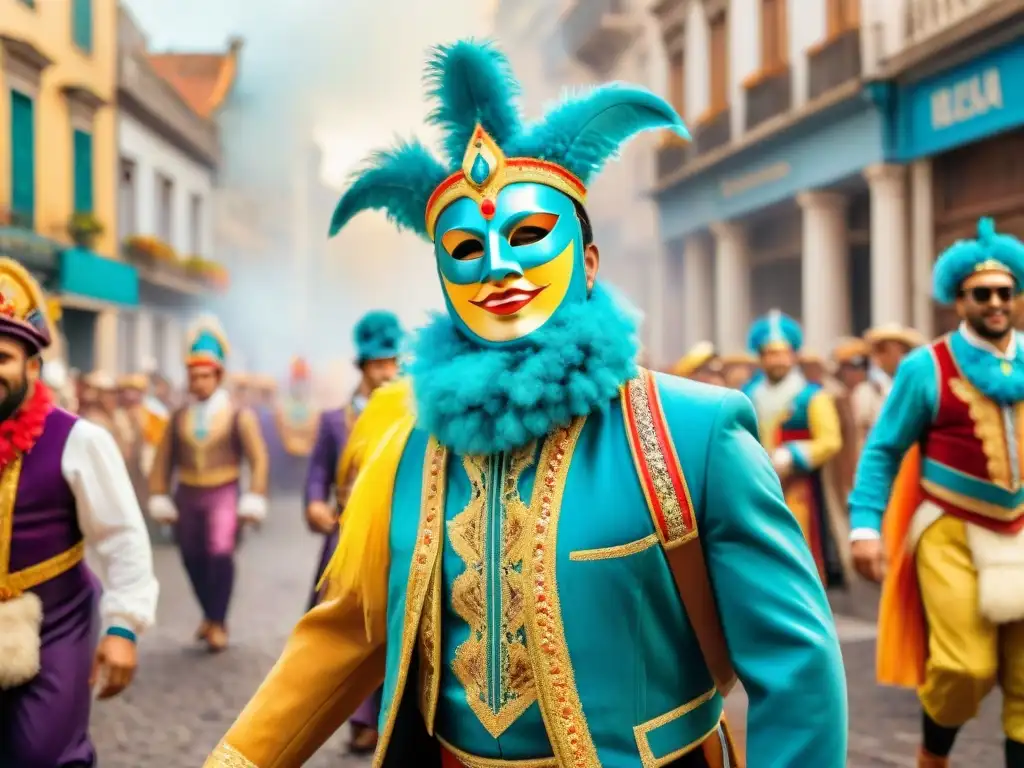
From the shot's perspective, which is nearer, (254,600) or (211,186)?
(254,600)

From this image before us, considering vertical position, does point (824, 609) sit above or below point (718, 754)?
above

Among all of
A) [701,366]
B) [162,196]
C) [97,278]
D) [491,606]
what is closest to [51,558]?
[491,606]

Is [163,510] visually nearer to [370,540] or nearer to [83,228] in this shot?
[370,540]

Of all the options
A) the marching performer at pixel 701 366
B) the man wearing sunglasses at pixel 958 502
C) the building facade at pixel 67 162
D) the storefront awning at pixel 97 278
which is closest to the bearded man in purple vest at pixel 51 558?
the man wearing sunglasses at pixel 958 502

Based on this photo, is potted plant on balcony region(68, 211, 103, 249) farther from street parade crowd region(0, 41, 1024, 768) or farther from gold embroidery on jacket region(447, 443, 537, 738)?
gold embroidery on jacket region(447, 443, 537, 738)

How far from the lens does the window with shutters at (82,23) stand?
16.5m

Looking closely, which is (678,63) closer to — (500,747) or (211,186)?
(211,186)

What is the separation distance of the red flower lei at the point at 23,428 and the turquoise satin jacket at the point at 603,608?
174 cm

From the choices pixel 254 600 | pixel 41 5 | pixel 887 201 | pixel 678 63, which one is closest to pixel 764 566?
pixel 254 600

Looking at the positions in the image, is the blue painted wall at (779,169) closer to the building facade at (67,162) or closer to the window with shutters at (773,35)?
the window with shutters at (773,35)

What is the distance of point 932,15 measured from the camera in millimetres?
12828

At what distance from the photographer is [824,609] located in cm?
202

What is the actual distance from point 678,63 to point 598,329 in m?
20.2

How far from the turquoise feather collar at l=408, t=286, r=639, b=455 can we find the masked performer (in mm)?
6084
